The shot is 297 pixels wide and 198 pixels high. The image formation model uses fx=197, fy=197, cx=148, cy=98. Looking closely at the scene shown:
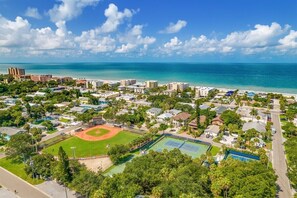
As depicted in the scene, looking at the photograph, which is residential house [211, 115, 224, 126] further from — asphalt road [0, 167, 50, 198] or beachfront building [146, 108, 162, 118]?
asphalt road [0, 167, 50, 198]

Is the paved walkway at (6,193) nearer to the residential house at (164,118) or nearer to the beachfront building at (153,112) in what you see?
the residential house at (164,118)

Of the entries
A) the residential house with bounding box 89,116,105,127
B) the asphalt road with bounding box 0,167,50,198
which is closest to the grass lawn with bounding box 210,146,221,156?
the asphalt road with bounding box 0,167,50,198

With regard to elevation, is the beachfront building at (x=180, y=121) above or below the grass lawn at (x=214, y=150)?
above

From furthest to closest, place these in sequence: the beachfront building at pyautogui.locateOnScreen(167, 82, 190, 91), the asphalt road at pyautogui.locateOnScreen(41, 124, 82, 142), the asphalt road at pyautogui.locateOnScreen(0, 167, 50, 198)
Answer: the beachfront building at pyautogui.locateOnScreen(167, 82, 190, 91)
the asphalt road at pyautogui.locateOnScreen(41, 124, 82, 142)
the asphalt road at pyautogui.locateOnScreen(0, 167, 50, 198)

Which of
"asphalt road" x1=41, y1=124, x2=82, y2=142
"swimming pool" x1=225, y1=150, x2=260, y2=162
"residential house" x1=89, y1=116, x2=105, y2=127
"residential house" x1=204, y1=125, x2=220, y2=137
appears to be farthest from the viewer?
"residential house" x1=89, y1=116, x2=105, y2=127

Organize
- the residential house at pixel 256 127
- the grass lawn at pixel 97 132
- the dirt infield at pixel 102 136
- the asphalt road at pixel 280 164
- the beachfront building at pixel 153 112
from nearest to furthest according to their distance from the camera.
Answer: the asphalt road at pixel 280 164 → the residential house at pixel 256 127 → the dirt infield at pixel 102 136 → the grass lawn at pixel 97 132 → the beachfront building at pixel 153 112

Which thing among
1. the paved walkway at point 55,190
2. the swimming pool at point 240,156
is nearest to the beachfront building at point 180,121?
the swimming pool at point 240,156

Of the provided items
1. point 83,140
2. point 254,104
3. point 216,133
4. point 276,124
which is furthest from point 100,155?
point 254,104
